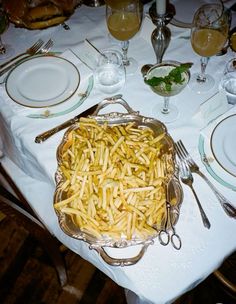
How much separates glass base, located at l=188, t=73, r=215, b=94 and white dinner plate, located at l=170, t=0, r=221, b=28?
253 millimetres

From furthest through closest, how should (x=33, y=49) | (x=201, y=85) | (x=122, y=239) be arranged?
(x=33, y=49) → (x=201, y=85) → (x=122, y=239)

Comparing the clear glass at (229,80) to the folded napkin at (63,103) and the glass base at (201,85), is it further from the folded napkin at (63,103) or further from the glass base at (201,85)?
the folded napkin at (63,103)

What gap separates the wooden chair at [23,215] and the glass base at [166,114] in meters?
0.47

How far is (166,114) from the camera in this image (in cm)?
116

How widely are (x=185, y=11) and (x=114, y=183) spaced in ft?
2.72

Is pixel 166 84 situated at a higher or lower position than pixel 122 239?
higher

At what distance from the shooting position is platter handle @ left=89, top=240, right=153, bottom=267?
0.86 m

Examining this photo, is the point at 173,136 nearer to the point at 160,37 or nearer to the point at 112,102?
the point at 112,102

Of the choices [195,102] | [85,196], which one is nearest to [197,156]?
[195,102]

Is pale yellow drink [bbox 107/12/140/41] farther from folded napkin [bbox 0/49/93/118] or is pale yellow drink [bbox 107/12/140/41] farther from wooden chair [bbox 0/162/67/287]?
wooden chair [bbox 0/162/67/287]

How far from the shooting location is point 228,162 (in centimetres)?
101

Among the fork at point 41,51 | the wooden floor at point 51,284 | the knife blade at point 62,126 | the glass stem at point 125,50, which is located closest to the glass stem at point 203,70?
→ the glass stem at point 125,50

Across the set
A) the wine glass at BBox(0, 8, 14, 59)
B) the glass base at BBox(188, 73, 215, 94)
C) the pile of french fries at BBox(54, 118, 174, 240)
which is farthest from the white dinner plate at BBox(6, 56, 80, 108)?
the glass base at BBox(188, 73, 215, 94)

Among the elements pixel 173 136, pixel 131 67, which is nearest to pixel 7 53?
pixel 131 67
